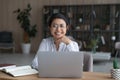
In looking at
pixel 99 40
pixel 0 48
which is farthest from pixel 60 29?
pixel 0 48

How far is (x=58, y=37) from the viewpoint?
2.49 metres

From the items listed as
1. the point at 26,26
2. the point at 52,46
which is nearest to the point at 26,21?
the point at 26,26

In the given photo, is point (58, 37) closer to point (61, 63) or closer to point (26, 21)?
point (61, 63)

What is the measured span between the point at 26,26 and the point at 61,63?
8.19 metres

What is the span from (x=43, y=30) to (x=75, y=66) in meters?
8.25

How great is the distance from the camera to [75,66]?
77.0 inches

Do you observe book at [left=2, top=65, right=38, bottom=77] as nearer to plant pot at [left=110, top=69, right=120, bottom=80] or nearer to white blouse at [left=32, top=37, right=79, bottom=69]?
white blouse at [left=32, top=37, right=79, bottom=69]

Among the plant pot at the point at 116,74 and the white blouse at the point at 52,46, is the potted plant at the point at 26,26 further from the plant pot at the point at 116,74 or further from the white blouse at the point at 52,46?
the plant pot at the point at 116,74

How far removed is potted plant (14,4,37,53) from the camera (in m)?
9.99

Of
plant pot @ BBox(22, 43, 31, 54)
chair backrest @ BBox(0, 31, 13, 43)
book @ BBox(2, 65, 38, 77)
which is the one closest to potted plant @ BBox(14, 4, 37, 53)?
plant pot @ BBox(22, 43, 31, 54)

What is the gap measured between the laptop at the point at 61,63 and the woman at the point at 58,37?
50 cm

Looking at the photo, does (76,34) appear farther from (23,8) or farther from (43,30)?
(23,8)

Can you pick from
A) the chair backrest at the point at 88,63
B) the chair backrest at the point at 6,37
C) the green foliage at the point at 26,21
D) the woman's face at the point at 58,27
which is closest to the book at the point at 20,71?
the woman's face at the point at 58,27

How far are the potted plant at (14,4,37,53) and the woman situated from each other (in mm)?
7515
